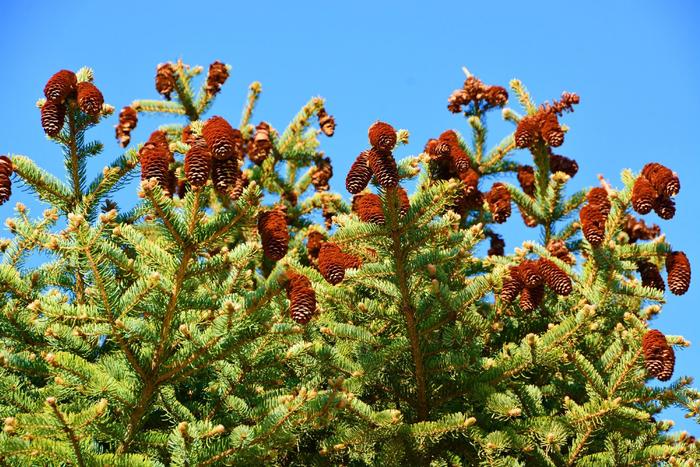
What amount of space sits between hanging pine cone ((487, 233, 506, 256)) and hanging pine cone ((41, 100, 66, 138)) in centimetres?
397

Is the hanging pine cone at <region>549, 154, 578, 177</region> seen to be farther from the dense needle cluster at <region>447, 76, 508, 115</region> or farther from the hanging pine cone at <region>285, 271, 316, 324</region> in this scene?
the hanging pine cone at <region>285, 271, 316, 324</region>

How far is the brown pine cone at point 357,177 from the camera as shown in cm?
411

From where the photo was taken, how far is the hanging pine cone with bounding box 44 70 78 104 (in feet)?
15.6

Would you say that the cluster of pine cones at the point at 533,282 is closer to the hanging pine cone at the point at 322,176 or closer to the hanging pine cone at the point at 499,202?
the hanging pine cone at the point at 499,202

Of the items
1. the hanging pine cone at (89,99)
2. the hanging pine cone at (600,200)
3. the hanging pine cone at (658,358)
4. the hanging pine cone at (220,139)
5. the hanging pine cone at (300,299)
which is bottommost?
the hanging pine cone at (300,299)

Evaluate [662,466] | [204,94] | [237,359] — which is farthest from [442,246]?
[204,94]

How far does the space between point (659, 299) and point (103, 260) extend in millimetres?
3783

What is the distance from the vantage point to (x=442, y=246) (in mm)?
4984

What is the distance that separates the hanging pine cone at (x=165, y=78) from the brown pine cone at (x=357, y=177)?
4637mm

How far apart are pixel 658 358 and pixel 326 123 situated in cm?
437

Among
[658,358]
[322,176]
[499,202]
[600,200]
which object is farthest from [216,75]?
[658,358]

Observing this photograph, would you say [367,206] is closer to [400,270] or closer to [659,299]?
[400,270]

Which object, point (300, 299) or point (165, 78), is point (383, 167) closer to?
point (300, 299)

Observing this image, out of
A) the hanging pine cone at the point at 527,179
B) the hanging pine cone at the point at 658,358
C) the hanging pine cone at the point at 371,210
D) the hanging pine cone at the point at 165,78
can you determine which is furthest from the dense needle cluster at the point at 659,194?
the hanging pine cone at the point at 165,78
